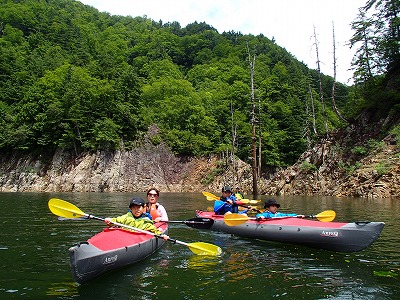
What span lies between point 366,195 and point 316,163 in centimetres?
744

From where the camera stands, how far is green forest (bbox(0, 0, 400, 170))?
2876cm

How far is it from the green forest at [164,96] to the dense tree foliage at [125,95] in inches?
5.6

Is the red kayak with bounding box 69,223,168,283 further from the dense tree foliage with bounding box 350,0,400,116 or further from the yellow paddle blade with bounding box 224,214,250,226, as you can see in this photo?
the dense tree foliage with bounding box 350,0,400,116

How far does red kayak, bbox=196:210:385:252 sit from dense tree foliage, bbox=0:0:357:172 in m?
21.2

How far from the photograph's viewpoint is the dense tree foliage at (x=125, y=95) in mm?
39656

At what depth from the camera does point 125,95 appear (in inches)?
1708

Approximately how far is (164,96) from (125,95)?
7982 mm

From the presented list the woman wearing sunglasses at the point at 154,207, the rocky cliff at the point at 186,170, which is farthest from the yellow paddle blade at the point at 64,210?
the rocky cliff at the point at 186,170

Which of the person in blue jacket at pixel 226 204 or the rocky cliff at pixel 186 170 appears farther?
the rocky cliff at pixel 186 170

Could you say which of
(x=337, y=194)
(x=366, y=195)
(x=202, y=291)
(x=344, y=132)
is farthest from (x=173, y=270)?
(x=344, y=132)

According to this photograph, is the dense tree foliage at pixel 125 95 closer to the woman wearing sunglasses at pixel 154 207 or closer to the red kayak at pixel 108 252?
the woman wearing sunglasses at pixel 154 207

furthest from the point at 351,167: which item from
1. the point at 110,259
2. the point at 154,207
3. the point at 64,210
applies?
the point at 110,259

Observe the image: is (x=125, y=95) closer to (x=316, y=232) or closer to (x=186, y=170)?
(x=186, y=170)

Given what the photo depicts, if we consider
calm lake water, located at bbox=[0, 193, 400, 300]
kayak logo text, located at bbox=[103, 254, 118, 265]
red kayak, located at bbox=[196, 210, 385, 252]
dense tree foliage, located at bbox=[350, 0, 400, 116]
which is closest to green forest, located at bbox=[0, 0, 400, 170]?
dense tree foliage, located at bbox=[350, 0, 400, 116]
